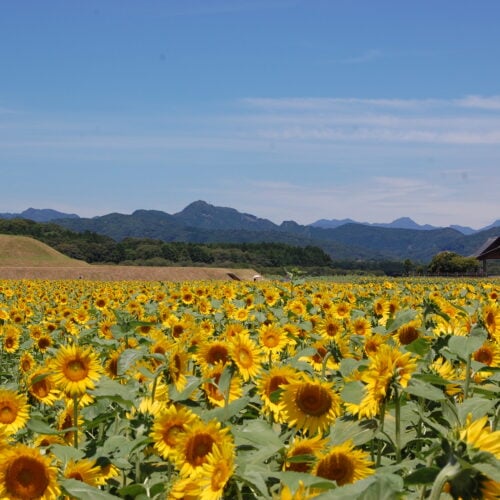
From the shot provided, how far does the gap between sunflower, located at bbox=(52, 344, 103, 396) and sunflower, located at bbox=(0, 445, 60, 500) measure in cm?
110

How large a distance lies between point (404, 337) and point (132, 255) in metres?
117

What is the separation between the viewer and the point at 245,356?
11.1 ft

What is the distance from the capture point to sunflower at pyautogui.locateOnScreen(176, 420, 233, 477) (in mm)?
2197

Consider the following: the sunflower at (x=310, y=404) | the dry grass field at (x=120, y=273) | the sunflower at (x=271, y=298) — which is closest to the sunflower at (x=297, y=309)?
the sunflower at (x=271, y=298)

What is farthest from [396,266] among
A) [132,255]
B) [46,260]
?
[46,260]

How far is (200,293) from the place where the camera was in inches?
447

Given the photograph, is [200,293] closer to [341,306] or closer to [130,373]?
[341,306]

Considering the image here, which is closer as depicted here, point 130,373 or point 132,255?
point 130,373

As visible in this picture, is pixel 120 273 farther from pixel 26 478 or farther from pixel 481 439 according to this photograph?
pixel 481 439

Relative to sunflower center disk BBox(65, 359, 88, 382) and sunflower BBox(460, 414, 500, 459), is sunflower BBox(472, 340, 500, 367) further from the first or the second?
sunflower BBox(460, 414, 500, 459)

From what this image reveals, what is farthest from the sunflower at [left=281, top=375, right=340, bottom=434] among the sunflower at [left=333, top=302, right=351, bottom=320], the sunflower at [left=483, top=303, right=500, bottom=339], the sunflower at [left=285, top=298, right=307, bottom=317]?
the sunflower at [left=285, top=298, right=307, bottom=317]

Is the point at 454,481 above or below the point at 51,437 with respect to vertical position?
above

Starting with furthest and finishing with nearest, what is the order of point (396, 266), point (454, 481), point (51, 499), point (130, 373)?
point (396, 266) < point (130, 373) < point (51, 499) < point (454, 481)

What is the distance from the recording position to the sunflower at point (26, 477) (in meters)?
2.21
